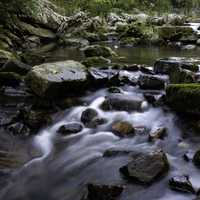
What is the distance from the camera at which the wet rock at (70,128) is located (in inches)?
291

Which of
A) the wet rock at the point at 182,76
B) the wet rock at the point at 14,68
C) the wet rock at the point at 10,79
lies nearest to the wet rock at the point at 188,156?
the wet rock at the point at 182,76

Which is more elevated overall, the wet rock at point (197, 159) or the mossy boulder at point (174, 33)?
the wet rock at point (197, 159)

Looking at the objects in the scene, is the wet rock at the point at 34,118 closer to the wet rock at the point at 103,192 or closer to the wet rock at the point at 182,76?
the wet rock at the point at 103,192

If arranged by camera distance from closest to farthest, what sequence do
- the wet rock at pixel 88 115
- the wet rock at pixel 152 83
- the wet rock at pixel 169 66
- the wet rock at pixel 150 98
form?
the wet rock at pixel 88 115 < the wet rock at pixel 150 98 < the wet rock at pixel 152 83 < the wet rock at pixel 169 66

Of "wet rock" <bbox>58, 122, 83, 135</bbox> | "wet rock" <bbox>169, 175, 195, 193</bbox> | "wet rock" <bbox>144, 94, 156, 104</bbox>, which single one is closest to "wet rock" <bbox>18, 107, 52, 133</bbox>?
"wet rock" <bbox>58, 122, 83, 135</bbox>

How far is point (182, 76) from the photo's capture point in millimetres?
9391

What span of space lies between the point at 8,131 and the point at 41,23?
1968 centimetres

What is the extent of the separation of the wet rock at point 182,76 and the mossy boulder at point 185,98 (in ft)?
4.79

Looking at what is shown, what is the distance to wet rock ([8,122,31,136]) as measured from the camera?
24.2 feet

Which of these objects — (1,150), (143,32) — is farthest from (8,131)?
(143,32)

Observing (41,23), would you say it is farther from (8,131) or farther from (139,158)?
(139,158)

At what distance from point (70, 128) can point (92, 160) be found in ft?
4.11

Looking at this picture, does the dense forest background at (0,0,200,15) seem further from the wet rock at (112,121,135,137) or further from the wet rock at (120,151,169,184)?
the wet rock at (120,151,169,184)

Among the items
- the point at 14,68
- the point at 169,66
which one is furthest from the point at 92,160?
the point at 14,68
